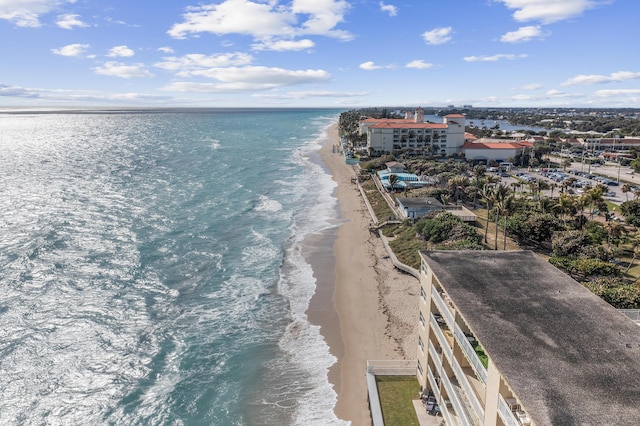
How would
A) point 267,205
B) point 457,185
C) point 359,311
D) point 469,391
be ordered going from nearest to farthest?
1. point 469,391
2. point 359,311
3. point 457,185
4. point 267,205

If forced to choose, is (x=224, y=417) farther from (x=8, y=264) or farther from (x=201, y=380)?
(x=8, y=264)

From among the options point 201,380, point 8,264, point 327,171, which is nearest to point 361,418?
point 201,380

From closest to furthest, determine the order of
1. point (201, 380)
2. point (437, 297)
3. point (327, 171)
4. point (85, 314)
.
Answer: point (437, 297) < point (201, 380) < point (85, 314) < point (327, 171)

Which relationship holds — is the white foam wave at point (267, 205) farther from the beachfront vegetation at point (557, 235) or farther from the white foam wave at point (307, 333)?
the beachfront vegetation at point (557, 235)

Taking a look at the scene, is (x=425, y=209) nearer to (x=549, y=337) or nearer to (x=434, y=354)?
(x=434, y=354)

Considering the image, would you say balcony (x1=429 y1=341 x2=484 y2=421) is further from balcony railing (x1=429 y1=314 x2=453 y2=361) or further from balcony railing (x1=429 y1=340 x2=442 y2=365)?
balcony railing (x1=429 y1=340 x2=442 y2=365)

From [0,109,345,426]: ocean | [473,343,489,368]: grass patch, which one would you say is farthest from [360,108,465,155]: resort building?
[473,343,489,368]: grass patch

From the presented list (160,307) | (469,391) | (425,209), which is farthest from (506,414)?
(425,209)
